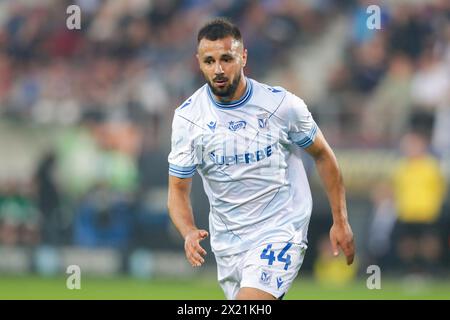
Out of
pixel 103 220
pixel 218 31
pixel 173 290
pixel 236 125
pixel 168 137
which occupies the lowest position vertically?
pixel 173 290

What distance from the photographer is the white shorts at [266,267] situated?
27.1ft

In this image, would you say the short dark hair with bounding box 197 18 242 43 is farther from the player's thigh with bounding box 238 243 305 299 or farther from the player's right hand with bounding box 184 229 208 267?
the player's thigh with bounding box 238 243 305 299

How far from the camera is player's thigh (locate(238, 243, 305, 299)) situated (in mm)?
8250

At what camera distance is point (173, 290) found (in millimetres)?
15883

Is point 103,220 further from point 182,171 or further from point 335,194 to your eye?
point 335,194

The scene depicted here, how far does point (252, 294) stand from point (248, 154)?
99 cm

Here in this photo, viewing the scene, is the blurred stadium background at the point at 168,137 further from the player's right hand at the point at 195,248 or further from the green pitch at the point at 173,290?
the player's right hand at the point at 195,248

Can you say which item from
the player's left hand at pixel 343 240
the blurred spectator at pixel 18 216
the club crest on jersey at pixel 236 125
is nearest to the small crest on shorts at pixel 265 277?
the player's left hand at pixel 343 240

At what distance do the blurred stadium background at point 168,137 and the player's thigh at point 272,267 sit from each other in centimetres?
610

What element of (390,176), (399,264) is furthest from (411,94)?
(399,264)

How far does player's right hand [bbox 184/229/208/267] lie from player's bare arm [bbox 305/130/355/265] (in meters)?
1.08

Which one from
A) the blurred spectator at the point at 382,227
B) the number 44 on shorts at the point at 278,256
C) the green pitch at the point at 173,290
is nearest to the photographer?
the number 44 on shorts at the point at 278,256

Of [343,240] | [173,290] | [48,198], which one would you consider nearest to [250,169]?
[343,240]
